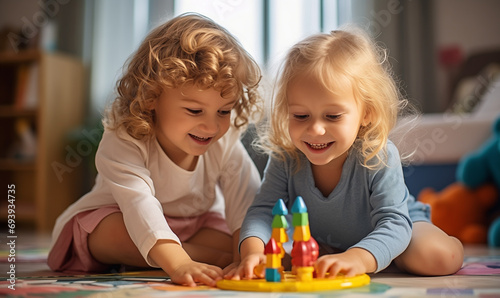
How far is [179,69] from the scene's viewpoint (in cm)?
105

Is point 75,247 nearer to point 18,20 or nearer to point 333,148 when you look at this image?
point 333,148

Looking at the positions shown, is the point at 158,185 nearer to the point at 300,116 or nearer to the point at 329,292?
the point at 300,116

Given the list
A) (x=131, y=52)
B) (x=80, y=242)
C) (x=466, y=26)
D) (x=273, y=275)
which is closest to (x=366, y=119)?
(x=273, y=275)

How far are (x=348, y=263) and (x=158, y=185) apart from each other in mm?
484

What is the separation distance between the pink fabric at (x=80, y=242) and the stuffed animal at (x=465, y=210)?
1064 millimetres

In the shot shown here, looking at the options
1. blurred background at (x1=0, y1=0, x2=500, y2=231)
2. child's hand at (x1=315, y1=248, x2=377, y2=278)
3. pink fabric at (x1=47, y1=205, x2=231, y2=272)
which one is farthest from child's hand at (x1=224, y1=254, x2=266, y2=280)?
blurred background at (x1=0, y1=0, x2=500, y2=231)

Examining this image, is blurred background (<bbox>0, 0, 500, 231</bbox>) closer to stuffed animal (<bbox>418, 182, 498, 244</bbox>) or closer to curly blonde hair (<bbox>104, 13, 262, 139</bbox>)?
stuffed animal (<bbox>418, 182, 498, 244</bbox>)

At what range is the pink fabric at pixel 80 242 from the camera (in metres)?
1.15

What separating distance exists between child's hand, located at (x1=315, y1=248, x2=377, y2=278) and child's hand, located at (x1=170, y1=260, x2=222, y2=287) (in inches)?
6.5

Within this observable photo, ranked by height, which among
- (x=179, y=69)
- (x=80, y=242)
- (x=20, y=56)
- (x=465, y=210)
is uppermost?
(x=20, y=56)

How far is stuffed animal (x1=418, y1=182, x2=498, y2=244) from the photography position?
6.19 ft

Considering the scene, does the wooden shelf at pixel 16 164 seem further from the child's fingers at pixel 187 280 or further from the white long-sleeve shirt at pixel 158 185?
the child's fingers at pixel 187 280

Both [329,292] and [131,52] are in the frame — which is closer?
[329,292]

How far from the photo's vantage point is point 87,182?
134 inches
